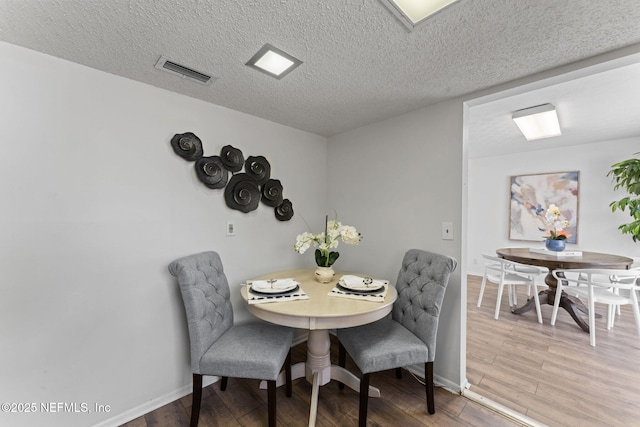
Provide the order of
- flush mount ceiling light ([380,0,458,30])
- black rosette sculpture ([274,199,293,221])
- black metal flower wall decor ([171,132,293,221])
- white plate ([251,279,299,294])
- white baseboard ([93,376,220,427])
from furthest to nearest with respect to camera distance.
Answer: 1. black rosette sculpture ([274,199,293,221])
2. black metal flower wall decor ([171,132,293,221])
3. white plate ([251,279,299,294])
4. white baseboard ([93,376,220,427])
5. flush mount ceiling light ([380,0,458,30])

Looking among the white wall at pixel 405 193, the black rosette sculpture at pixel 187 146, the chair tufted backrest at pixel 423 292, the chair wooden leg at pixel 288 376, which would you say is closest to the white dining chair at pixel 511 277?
the white wall at pixel 405 193

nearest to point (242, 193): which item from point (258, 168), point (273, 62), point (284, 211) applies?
point (258, 168)

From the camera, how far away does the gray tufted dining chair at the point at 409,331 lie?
1.49 metres

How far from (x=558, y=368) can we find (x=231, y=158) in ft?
10.7

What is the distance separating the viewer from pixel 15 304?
1.26m

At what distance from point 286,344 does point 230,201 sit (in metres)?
1.17

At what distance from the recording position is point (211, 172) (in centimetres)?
191

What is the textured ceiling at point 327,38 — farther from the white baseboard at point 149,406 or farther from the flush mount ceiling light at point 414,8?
the white baseboard at point 149,406

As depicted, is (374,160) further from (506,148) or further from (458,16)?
(506,148)

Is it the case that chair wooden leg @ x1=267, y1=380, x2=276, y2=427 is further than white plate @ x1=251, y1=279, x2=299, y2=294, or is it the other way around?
white plate @ x1=251, y1=279, x2=299, y2=294

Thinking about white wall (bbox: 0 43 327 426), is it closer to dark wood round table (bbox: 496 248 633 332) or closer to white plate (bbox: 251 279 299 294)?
white plate (bbox: 251 279 299 294)

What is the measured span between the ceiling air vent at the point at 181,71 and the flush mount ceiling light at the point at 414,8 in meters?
1.16

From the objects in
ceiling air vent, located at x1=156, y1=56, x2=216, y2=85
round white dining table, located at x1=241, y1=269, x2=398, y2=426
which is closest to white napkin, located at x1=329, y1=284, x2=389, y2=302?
round white dining table, located at x1=241, y1=269, x2=398, y2=426

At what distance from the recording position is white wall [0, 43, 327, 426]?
4.19ft
